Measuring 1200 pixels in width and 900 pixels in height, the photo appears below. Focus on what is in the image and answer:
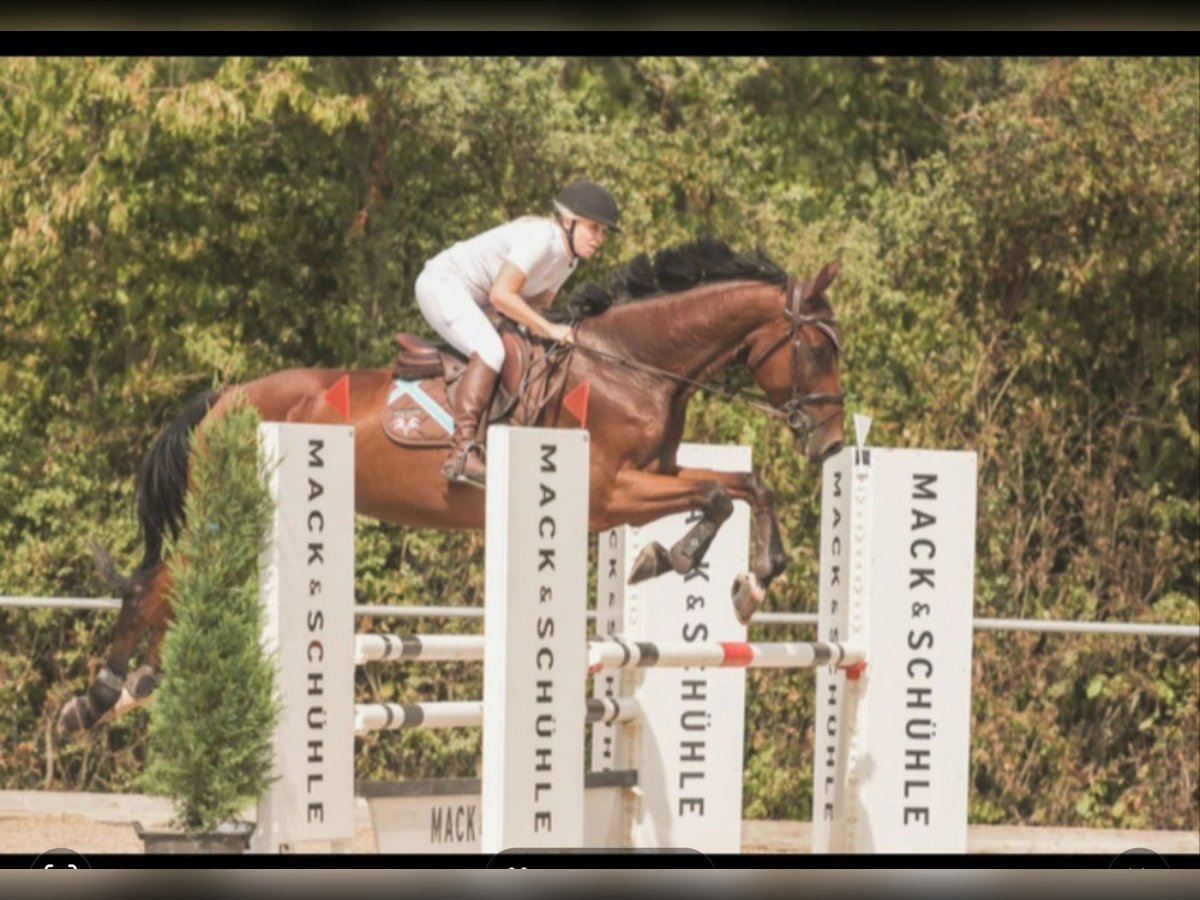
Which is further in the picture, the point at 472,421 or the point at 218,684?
the point at 472,421

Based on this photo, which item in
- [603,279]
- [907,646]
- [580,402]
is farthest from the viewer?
[603,279]

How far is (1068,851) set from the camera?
8414mm

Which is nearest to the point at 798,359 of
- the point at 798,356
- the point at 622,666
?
the point at 798,356

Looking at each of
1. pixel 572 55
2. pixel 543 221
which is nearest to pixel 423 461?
pixel 543 221

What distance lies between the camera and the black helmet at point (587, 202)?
7.11 m

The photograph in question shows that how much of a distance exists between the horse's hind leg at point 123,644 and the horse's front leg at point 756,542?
1.66 m

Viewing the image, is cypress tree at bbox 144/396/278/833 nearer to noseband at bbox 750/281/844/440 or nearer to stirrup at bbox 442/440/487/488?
stirrup at bbox 442/440/487/488

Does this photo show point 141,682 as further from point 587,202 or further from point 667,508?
point 587,202

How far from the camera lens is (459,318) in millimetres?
7246

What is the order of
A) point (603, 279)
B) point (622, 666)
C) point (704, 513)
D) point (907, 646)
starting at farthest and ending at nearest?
point (603, 279) → point (704, 513) → point (907, 646) → point (622, 666)

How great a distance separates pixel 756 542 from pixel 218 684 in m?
1.80

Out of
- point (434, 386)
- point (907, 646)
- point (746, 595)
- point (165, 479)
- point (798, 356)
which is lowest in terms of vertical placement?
point (907, 646)

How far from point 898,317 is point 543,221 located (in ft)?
13.8

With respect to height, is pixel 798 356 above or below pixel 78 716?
above
